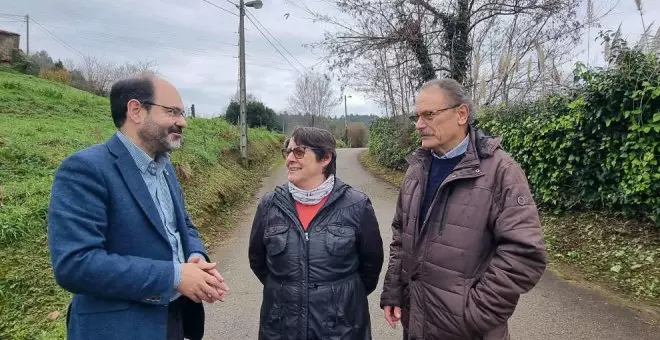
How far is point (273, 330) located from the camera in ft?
7.30

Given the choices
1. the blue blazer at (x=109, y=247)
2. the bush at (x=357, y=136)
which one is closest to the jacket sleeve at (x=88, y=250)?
the blue blazer at (x=109, y=247)

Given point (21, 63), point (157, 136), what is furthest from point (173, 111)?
point (21, 63)

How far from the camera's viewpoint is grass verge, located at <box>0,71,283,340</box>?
3664 millimetres

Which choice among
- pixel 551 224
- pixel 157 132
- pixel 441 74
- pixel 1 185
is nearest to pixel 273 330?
pixel 157 132

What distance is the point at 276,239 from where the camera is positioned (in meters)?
2.23

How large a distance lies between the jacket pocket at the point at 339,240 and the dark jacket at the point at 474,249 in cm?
31

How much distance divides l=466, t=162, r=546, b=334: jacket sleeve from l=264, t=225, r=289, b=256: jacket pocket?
94 centimetres

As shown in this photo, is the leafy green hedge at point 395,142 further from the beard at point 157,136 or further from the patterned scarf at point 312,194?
the beard at point 157,136

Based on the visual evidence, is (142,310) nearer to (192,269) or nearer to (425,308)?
(192,269)

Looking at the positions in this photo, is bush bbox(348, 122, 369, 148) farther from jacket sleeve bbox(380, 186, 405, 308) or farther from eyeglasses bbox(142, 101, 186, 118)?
eyeglasses bbox(142, 101, 186, 118)

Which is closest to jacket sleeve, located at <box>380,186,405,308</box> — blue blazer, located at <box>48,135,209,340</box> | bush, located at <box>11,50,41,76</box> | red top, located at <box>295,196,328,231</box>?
red top, located at <box>295,196,328,231</box>

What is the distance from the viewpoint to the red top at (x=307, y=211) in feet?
7.43

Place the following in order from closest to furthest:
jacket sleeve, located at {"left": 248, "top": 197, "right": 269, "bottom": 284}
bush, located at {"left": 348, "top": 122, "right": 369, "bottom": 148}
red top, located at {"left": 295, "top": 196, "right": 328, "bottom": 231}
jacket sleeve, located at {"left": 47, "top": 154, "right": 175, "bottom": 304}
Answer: jacket sleeve, located at {"left": 47, "top": 154, "right": 175, "bottom": 304} → red top, located at {"left": 295, "top": 196, "right": 328, "bottom": 231} → jacket sleeve, located at {"left": 248, "top": 197, "right": 269, "bottom": 284} → bush, located at {"left": 348, "top": 122, "right": 369, "bottom": 148}

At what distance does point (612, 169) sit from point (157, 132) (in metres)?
5.74
